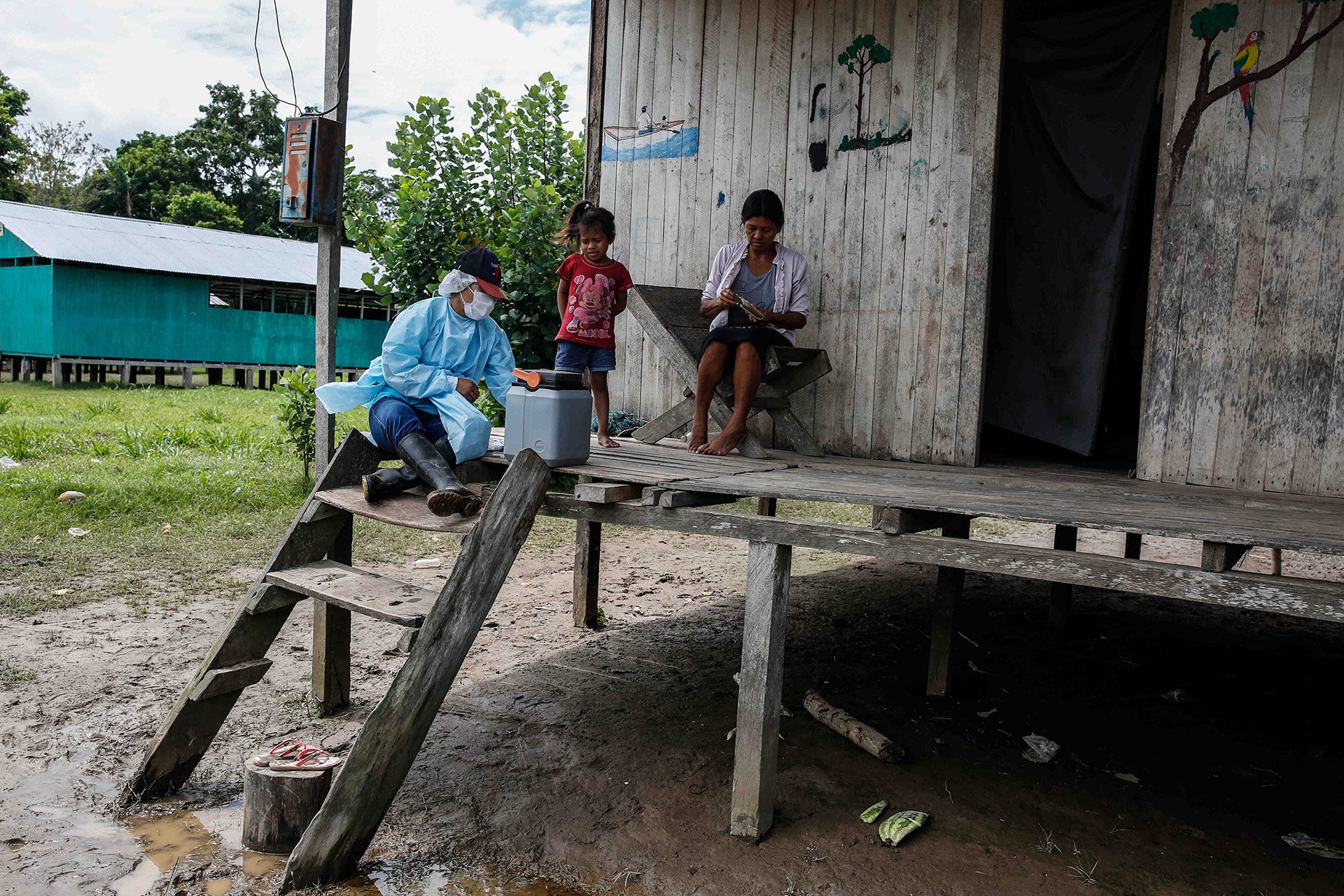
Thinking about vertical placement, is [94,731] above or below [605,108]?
below

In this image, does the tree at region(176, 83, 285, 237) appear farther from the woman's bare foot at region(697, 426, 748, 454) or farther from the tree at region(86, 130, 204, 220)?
the woman's bare foot at region(697, 426, 748, 454)

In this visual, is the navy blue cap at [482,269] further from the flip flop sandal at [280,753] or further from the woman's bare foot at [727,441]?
the flip flop sandal at [280,753]

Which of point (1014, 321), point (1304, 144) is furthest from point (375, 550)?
point (1304, 144)

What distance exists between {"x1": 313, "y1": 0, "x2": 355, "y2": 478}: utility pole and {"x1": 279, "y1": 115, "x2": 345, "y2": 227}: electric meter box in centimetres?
3

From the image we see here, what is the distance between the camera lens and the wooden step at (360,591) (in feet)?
11.7

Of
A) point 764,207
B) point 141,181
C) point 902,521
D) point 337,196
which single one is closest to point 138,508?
point 337,196

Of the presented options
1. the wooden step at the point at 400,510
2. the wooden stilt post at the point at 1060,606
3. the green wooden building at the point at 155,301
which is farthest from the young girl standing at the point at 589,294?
the green wooden building at the point at 155,301

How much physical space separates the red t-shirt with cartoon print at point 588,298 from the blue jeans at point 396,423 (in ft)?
3.98

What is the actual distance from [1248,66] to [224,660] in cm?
515

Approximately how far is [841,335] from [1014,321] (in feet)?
4.57

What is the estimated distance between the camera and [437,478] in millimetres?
4082

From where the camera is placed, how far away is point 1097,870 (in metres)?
3.44

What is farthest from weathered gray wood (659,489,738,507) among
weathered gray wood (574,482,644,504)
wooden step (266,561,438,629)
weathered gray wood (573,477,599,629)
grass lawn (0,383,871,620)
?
grass lawn (0,383,871,620)

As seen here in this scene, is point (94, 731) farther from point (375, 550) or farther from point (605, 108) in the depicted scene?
point (605, 108)
